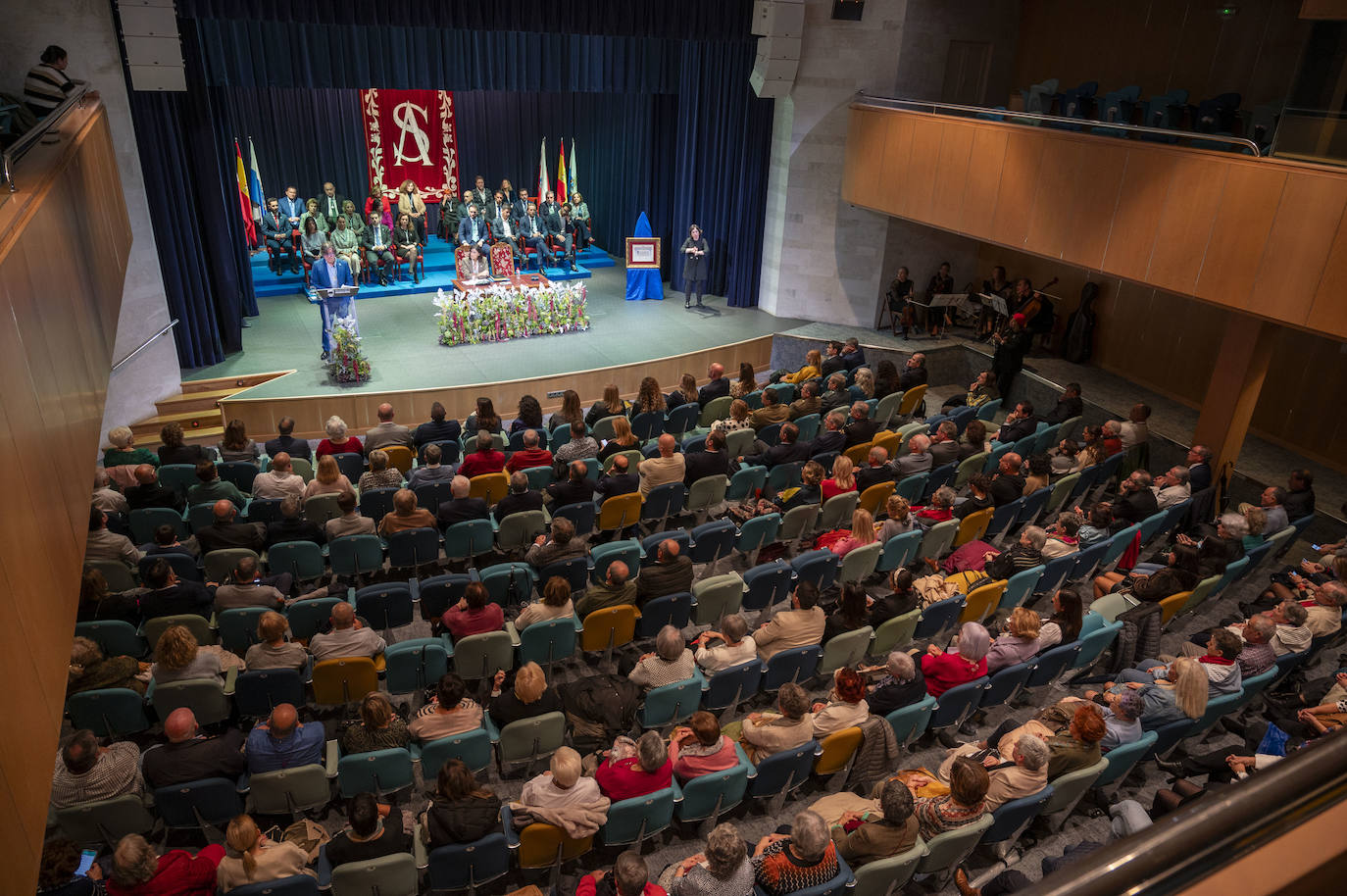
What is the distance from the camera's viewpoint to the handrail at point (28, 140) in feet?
13.0

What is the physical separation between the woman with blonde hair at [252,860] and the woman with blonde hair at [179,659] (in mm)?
1372

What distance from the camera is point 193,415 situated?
32.1ft

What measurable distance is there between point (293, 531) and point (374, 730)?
94.2 inches

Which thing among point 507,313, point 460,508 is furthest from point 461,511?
point 507,313

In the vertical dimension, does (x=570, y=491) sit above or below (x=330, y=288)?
below

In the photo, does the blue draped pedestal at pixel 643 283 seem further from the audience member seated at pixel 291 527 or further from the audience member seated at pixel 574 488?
the audience member seated at pixel 291 527

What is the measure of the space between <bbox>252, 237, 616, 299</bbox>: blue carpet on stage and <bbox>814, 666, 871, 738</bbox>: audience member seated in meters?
11.2

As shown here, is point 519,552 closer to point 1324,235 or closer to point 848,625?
point 848,625

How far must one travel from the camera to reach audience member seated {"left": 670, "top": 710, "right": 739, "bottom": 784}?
13.9ft

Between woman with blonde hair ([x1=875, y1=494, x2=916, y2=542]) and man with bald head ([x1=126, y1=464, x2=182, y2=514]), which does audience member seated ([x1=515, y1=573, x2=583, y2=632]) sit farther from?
man with bald head ([x1=126, y1=464, x2=182, y2=514])

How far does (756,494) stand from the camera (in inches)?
301

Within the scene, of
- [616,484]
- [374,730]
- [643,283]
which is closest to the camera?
[374,730]

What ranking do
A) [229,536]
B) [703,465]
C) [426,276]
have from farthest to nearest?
[426,276] < [703,465] < [229,536]

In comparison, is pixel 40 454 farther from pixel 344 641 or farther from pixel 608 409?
pixel 608 409
